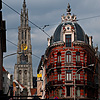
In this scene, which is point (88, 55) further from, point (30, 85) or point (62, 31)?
point (30, 85)

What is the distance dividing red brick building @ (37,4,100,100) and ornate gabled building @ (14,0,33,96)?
12798 cm

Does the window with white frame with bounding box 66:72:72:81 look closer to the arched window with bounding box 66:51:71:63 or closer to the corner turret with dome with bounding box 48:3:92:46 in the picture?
the arched window with bounding box 66:51:71:63

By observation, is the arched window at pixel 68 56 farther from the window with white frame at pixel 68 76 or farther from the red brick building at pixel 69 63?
the window with white frame at pixel 68 76

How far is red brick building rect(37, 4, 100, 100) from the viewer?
2168 inches

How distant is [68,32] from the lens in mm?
57312

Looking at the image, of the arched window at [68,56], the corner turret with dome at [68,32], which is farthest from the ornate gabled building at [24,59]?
the arched window at [68,56]

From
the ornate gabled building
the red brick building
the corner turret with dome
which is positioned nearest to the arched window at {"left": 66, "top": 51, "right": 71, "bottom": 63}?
the red brick building

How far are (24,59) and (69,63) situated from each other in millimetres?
135922

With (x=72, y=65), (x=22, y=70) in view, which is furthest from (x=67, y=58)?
(x=22, y=70)

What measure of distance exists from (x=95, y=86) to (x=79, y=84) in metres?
8.64

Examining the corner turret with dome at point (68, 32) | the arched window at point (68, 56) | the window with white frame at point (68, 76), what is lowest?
the window with white frame at point (68, 76)

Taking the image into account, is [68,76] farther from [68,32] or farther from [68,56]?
[68,32]

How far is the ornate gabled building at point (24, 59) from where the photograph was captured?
18788 centimetres

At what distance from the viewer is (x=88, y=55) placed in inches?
2295
